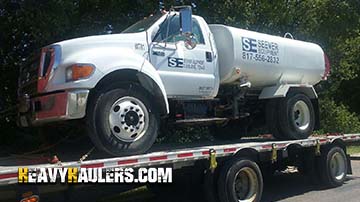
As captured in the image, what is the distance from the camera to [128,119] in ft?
20.4

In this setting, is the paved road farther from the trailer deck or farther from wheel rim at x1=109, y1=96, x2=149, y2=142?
wheel rim at x1=109, y1=96, x2=149, y2=142

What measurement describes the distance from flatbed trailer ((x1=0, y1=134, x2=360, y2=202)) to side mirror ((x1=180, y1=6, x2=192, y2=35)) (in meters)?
1.69

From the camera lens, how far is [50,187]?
5.41m

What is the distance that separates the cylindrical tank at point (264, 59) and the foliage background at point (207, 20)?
2.18 metres

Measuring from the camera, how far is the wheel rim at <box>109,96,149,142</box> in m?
6.10

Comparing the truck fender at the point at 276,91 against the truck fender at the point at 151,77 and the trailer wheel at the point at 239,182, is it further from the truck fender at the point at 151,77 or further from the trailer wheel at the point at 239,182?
the truck fender at the point at 151,77

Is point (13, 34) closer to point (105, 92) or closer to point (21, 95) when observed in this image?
point (21, 95)

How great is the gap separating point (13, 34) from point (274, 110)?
5.93 meters

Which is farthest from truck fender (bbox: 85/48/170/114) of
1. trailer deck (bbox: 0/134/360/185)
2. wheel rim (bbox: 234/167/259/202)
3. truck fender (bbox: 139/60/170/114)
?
wheel rim (bbox: 234/167/259/202)

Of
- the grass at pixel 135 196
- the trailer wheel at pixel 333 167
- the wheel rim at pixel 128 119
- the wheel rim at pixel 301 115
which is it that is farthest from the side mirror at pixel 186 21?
the trailer wheel at pixel 333 167

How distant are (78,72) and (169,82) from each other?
4.94ft

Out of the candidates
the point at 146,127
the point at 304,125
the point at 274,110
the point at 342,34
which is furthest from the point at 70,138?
the point at 342,34

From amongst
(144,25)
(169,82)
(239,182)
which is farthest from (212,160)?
(144,25)

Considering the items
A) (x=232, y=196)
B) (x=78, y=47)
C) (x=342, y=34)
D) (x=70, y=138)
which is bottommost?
(x=232, y=196)
